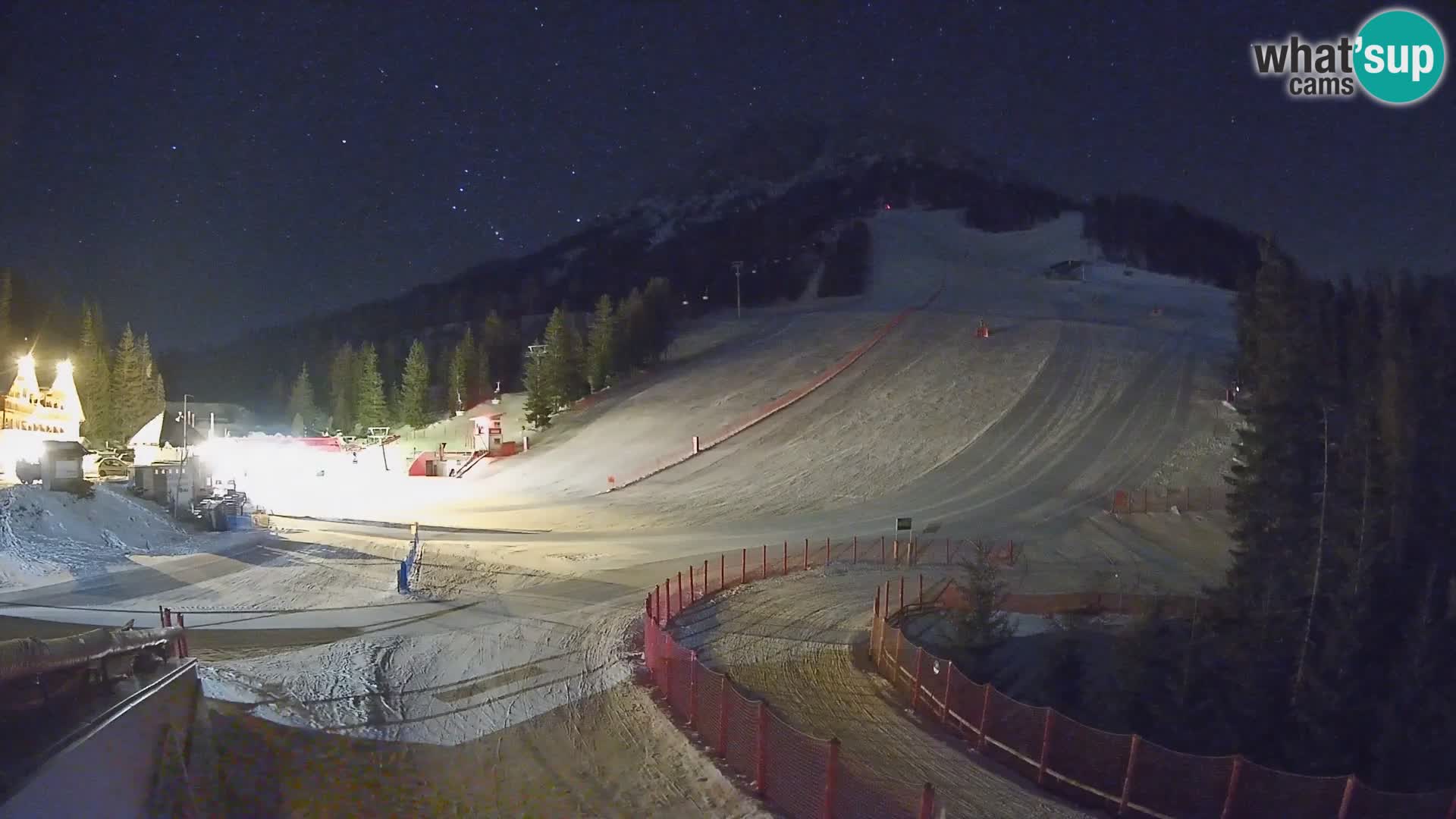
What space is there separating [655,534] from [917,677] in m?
18.7

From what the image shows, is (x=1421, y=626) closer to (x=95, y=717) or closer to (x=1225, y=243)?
(x=95, y=717)

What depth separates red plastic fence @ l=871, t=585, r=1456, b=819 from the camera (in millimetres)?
9422

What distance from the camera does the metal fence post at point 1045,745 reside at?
36.1 ft

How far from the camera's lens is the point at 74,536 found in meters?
24.1

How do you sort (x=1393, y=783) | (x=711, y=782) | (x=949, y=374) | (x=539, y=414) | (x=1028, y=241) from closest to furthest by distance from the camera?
(x=711, y=782) < (x=1393, y=783) < (x=949, y=374) < (x=539, y=414) < (x=1028, y=241)

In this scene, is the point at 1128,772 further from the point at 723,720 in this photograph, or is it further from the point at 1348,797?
the point at 723,720

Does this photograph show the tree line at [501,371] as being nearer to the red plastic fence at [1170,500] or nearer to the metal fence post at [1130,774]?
the red plastic fence at [1170,500]

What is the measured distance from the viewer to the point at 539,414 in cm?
6250

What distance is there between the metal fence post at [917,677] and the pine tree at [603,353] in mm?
57195

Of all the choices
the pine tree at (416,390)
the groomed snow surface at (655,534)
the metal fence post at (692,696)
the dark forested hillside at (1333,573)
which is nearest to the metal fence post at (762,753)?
the groomed snow surface at (655,534)

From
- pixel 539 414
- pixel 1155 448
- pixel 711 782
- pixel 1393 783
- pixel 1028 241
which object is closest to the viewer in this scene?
pixel 711 782

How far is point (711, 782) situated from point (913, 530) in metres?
23.2

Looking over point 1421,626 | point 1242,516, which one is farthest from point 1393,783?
point 1242,516

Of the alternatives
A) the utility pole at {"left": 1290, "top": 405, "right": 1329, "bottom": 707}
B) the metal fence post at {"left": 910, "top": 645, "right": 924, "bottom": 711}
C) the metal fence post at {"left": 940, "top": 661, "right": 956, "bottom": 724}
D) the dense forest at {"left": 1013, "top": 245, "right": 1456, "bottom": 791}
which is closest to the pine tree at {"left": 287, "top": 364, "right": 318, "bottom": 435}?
the dense forest at {"left": 1013, "top": 245, "right": 1456, "bottom": 791}
